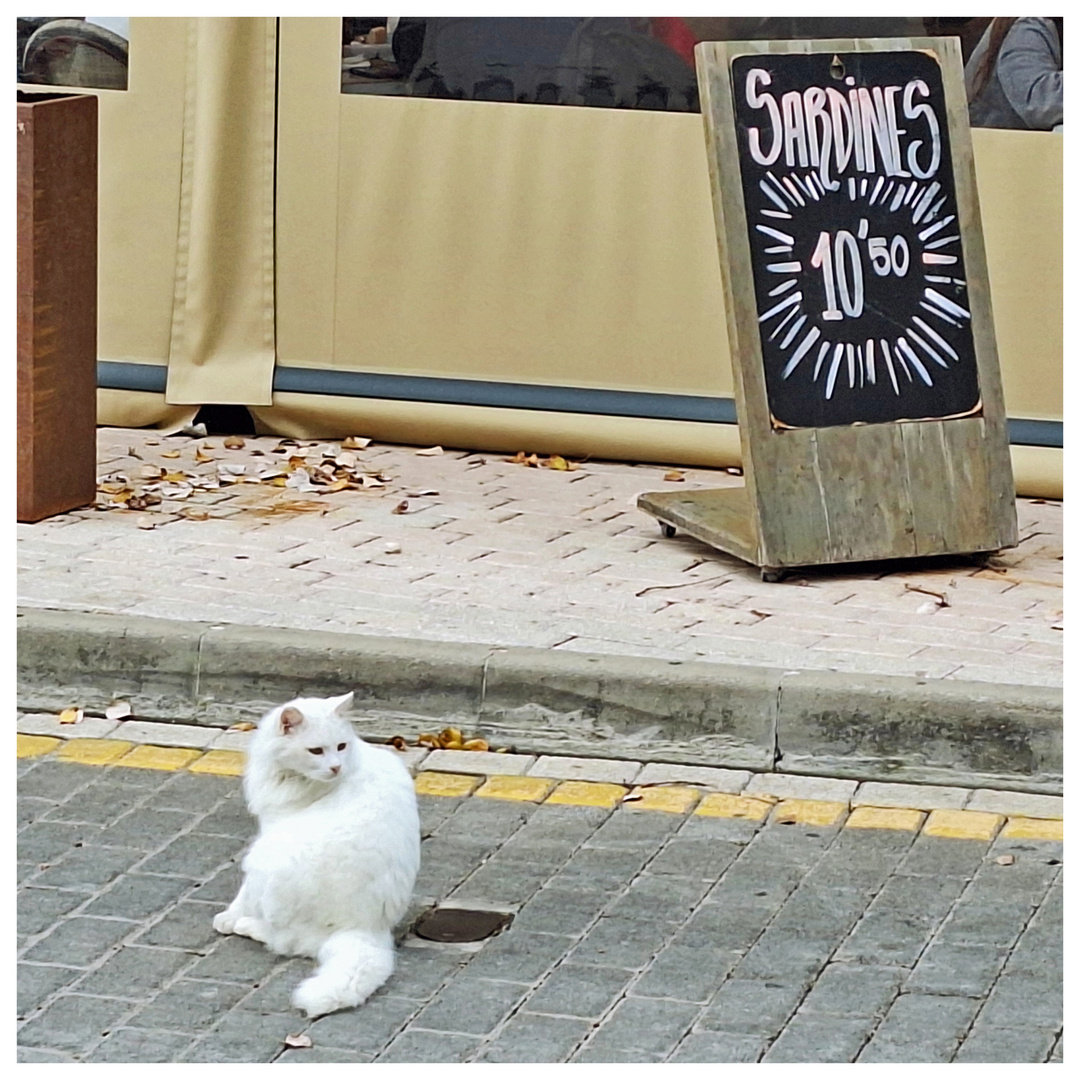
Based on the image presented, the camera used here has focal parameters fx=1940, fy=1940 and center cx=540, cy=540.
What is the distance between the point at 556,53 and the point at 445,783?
3760 millimetres

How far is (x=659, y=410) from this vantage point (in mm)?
7902

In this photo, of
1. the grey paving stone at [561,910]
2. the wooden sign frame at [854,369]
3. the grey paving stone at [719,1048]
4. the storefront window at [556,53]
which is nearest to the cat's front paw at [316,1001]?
the grey paving stone at [561,910]

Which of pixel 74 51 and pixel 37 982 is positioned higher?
pixel 74 51

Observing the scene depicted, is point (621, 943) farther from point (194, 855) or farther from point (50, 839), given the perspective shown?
point (50, 839)

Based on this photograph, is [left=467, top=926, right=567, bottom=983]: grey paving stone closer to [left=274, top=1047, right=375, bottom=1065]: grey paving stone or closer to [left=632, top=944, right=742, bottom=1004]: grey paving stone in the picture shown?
[left=632, top=944, right=742, bottom=1004]: grey paving stone

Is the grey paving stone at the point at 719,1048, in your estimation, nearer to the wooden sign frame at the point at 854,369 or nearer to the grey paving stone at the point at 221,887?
the grey paving stone at the point at 221,887

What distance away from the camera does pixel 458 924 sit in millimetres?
4227

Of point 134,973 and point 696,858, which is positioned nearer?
point 134,973

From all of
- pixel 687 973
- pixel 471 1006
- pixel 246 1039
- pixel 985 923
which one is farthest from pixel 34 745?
pixel 985 923

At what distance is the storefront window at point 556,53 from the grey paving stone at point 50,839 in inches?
161

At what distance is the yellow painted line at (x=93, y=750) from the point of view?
5145mm

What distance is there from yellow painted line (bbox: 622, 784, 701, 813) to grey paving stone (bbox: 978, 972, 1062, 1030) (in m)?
1.12

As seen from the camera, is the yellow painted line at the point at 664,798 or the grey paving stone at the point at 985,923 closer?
the grey paving stone at the point at 985,923

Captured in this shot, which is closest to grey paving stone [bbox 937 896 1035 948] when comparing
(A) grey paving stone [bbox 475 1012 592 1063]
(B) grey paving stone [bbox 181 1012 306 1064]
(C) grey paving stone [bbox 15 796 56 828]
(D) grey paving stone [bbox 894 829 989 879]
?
(D) grey paving stone [bbox 894 829 989 879]
